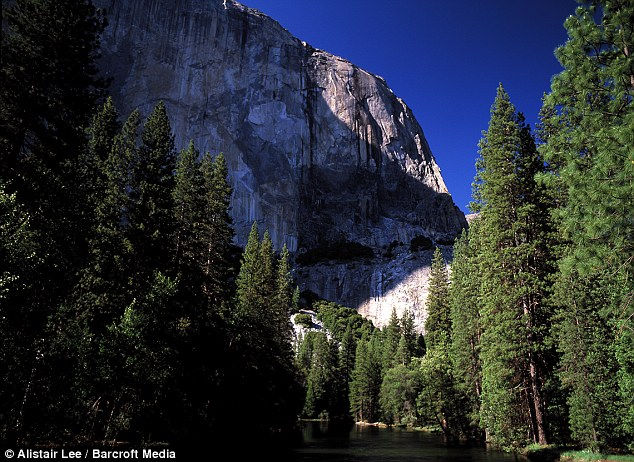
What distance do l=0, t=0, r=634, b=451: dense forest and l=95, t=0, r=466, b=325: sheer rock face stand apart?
241 ft

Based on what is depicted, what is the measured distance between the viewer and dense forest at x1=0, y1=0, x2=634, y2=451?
36.2 ft

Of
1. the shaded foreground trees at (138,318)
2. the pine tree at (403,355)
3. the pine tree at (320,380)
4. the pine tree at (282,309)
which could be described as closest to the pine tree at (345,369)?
the pine tree at (320,380)

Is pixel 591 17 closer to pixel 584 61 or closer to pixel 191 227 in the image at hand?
pixel 584 61

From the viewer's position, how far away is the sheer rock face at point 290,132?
111312 mm

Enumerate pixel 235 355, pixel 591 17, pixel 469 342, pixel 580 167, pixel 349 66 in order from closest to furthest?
1. pixel 580 167
2. pixel 591 17
3. pixel 235 355
4. pixel 469 342
5. pixel 349 66

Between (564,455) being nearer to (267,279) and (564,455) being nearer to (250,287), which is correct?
(250,287)

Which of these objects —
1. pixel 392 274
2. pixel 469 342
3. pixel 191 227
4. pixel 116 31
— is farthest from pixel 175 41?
pixel 469 342

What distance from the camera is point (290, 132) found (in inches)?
4934

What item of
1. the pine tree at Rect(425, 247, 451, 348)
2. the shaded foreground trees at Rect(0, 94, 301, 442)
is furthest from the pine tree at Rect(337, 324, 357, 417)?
the shaded foreground trees at Rect(0, 94, 301, 442)

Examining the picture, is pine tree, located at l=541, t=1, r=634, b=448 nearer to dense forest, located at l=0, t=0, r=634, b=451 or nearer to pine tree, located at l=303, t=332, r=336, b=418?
dense forest, located at l=0, t=0, r=634, b=451

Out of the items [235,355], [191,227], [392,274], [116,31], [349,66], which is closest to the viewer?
[191,227]

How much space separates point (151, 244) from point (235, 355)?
36.1 feet

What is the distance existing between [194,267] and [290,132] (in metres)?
105

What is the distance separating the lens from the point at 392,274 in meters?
103
